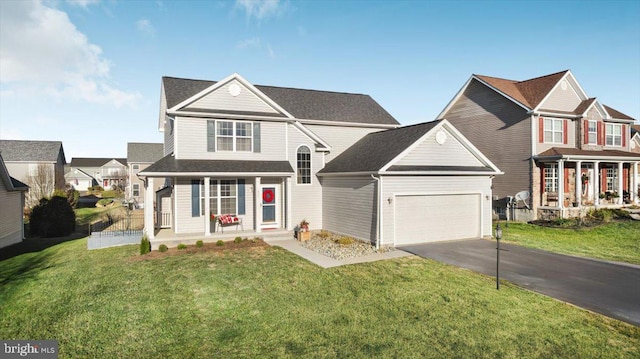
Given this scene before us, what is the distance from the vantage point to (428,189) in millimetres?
16078

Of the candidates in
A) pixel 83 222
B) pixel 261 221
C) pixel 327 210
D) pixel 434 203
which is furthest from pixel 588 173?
pixel 83 222

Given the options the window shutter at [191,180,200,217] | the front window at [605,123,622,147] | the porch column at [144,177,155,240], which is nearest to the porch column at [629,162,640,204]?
the front window at [605,123,622,147]

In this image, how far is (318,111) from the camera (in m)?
22.0

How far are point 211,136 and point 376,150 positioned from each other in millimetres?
8066

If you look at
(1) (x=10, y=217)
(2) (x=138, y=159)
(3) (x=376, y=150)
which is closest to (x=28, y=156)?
(2) (x=138, y=159)

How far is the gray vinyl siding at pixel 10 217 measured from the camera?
1773cm

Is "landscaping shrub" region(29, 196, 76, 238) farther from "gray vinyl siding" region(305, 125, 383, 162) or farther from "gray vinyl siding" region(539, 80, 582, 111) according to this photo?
"gray vinyl siding" region(539, 80, 582, 111)

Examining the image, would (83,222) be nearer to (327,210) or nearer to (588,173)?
(327,210)

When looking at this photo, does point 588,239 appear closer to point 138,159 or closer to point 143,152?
point 138,159

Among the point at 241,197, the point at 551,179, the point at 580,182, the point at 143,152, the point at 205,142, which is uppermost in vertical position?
the point at 143,152

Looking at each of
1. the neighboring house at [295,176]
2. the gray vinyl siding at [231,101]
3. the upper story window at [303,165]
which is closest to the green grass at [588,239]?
the neighboring house at [295,176]

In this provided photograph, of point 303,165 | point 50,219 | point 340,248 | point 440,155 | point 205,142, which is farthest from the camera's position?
point 50,219

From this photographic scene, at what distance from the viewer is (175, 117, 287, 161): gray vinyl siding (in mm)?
16672

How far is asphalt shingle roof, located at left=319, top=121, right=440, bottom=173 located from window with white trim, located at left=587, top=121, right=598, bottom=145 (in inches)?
625
